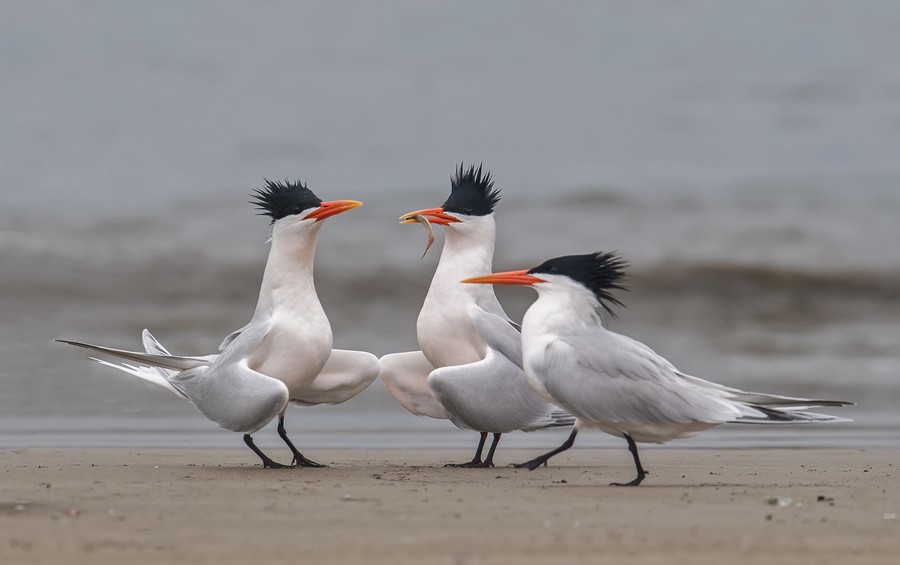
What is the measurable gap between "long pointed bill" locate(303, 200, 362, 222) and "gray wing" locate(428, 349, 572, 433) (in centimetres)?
89

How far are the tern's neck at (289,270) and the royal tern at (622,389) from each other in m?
1.22

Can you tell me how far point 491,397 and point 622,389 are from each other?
1.03 m

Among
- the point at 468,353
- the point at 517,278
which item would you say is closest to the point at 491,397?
the point at 468,353

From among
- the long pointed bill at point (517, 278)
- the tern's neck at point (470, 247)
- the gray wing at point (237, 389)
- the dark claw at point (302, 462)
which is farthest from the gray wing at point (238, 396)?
the tern's neck at point (470, 247)

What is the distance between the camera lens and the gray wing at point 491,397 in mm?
6543

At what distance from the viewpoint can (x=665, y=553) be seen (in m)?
3.86

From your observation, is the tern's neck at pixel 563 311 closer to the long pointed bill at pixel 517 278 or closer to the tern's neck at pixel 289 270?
the long pointed bill at pixel 517 278

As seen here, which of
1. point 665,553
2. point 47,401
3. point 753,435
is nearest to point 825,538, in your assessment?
point 665,553

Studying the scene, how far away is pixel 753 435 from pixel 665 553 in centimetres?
A: 431

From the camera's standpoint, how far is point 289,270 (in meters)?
6.76

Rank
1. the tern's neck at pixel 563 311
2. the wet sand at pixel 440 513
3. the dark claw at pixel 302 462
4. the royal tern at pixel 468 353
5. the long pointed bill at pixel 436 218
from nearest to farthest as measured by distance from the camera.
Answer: the wet sand at pixel 440 513, the tern's neck at pixel 563 311, the dark claw at pixel 302 462, the royal tern at pixel 468 353, the long pointed bill at pixel 436 218

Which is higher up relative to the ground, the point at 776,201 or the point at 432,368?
the point at 776,201

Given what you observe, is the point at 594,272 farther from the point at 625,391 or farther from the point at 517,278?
the point at 625,391

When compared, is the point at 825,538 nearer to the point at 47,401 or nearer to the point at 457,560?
the point at 457,560
